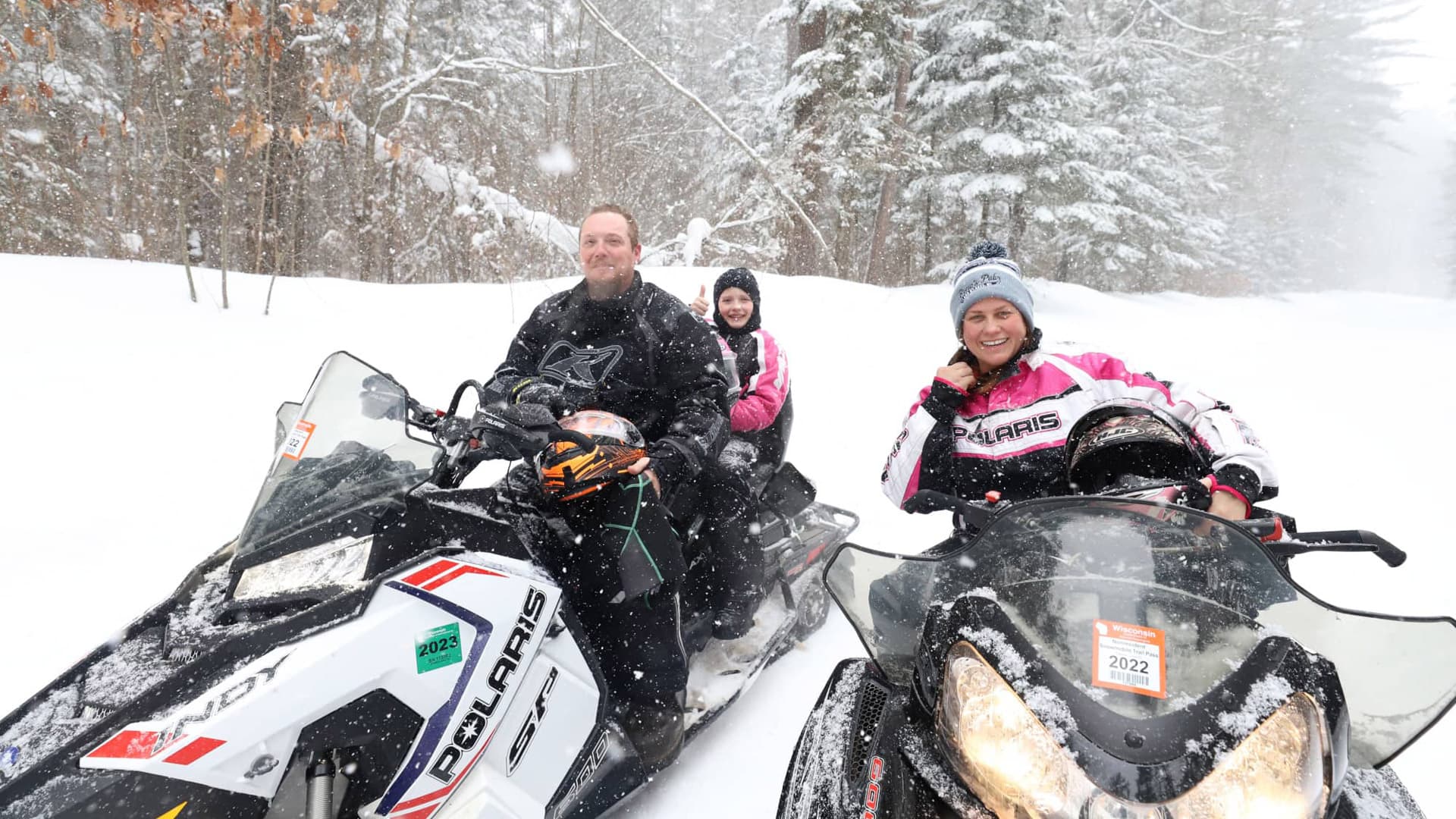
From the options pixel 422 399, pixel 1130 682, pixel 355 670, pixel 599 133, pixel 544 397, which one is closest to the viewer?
pixel 1130 682

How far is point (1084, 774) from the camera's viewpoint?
3.43ft

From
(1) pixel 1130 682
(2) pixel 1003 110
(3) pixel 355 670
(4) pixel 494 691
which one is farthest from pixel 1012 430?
(2) pixel 1003 110

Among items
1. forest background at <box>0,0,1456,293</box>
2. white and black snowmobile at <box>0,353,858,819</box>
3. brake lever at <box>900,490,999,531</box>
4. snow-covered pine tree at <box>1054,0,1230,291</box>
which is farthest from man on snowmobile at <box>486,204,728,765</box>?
snow-covered pine tree at <box>1054,0,1230,291</box>

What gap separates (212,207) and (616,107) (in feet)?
24.9

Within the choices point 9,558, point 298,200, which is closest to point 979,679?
point 9,558

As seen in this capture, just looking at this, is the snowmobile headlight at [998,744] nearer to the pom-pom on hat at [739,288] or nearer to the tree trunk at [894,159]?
the pom-pom on hat at [739,288]

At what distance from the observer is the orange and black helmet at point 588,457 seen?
1.93m

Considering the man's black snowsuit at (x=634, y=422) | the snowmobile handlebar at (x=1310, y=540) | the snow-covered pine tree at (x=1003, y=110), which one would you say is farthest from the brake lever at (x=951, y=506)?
the snow-covered pine tree at (x=1003, y=110)

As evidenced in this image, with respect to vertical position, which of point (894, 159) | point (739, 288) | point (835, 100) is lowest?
point (739, 288)

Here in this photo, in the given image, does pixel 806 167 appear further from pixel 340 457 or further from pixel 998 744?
pixel 998 744

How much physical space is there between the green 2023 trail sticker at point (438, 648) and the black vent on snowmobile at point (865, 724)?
0.87 m

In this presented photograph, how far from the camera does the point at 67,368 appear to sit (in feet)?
14.2

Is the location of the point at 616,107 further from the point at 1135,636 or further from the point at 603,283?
the point at 1135,636

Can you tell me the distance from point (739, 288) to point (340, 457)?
281cm
